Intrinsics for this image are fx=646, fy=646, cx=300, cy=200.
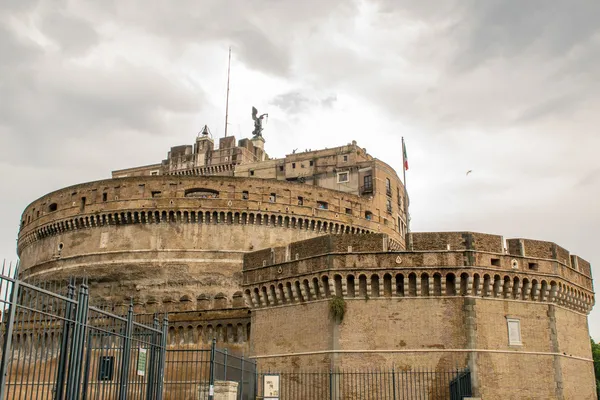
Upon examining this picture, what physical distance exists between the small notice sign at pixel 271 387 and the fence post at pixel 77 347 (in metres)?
11.3

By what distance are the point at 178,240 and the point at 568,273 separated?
85.9 ft

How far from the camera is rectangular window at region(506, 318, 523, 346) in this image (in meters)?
20.2

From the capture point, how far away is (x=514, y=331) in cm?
2036

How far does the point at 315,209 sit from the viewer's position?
44156mm

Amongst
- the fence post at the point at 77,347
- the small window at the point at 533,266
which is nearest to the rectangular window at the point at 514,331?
the small window at the point at 533,266

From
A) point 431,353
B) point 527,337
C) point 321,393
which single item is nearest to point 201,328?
point 321,393

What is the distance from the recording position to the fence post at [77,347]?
9.38 metres

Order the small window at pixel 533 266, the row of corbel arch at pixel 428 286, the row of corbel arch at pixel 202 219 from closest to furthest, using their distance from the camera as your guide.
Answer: the row of corbel arch at pixel 428 286 < the small window at pixel 533 266 < the row of corbel arch at pixel 202 219

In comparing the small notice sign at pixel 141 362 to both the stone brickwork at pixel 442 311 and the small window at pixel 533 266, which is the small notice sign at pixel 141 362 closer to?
the stone brickwork at pixel 442 311

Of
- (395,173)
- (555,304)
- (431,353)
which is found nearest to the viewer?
(431,353)

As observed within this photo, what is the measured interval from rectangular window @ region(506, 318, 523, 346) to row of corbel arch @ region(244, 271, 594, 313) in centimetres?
75

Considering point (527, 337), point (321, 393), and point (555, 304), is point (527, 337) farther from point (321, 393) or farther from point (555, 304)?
point (321, 393)

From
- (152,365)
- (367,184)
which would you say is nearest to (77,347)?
(152,365)

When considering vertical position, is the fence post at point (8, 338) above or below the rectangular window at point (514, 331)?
below
